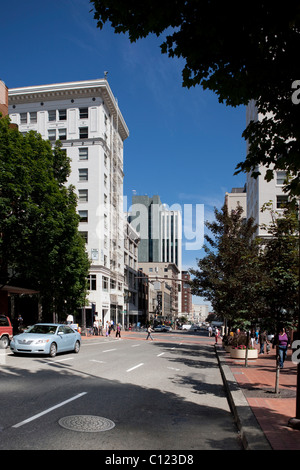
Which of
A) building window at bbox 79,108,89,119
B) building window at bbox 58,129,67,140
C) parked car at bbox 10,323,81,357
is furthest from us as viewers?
building window at bbox 58,129,67,140

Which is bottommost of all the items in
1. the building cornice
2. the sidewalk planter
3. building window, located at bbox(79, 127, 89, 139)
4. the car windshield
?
the sidewalk planter

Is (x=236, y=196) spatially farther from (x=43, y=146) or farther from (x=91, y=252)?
A: (x=43, y=146)

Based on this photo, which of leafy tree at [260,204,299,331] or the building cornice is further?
the building cornice

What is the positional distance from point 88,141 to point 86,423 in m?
52.3

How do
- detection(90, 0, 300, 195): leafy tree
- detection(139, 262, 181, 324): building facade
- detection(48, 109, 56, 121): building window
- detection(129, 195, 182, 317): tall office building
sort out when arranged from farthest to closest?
detection(129, 195, 182, 317): tall office building < detection(139, 262, 181, 324): building facade < detection(48, 109, 56, 121): building window < detection(90, 0, 300, 195): leafy tree

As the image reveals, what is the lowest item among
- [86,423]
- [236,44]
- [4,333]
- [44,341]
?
[4,333]

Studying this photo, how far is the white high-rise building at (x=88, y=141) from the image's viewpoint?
55125 mm

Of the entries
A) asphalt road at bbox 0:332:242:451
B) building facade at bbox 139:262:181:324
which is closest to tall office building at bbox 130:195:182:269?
building facade at bbox 139:262:181:324

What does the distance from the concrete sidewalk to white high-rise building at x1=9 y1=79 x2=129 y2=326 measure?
42.0 m

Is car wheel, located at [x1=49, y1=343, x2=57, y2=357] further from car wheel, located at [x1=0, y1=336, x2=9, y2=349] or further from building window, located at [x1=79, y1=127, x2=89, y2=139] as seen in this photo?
building window, located at [x1=79, y1=127, x2=89, y2=139]

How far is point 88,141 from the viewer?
185ft

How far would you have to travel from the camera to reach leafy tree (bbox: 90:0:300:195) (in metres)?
5.31

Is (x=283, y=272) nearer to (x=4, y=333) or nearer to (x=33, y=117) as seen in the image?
(x=4, y=333)

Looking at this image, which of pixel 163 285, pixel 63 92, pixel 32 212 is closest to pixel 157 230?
pixel 163 285
